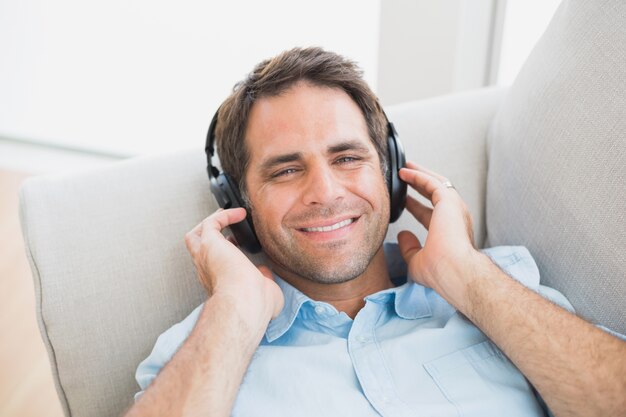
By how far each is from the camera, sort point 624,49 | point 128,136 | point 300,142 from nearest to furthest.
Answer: point 624,49
point 300,142
point 128,136

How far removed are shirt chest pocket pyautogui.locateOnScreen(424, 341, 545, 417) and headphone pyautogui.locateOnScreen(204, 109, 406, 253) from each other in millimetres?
337

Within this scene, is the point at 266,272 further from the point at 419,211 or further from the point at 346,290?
the point at 419,211

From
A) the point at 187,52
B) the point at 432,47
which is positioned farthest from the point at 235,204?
the point at 187,52

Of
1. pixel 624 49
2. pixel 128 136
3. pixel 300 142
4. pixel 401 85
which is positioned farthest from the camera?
pixel 128 136

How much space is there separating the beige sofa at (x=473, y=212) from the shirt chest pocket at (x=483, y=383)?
0.59 ft

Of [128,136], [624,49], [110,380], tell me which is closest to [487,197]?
[624,49]

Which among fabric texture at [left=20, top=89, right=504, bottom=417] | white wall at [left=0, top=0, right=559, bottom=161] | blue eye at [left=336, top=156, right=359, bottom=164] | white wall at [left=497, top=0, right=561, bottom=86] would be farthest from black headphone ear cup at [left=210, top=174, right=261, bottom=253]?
white wall at [left=497, top=0, right=561, bottom=86]

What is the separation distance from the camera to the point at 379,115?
127 centimetres

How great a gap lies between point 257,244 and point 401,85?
3.06 ft

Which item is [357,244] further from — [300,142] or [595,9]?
[595,9]

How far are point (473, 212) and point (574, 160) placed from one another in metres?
0.34

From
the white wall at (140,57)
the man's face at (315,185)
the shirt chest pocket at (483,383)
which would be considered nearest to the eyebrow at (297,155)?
the man's face at (315,185)

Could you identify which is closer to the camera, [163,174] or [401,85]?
[163,174]

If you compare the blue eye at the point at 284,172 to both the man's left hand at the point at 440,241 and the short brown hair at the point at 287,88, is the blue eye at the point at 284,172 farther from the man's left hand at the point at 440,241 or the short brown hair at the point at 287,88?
the man's left hand at the point at 440,241
